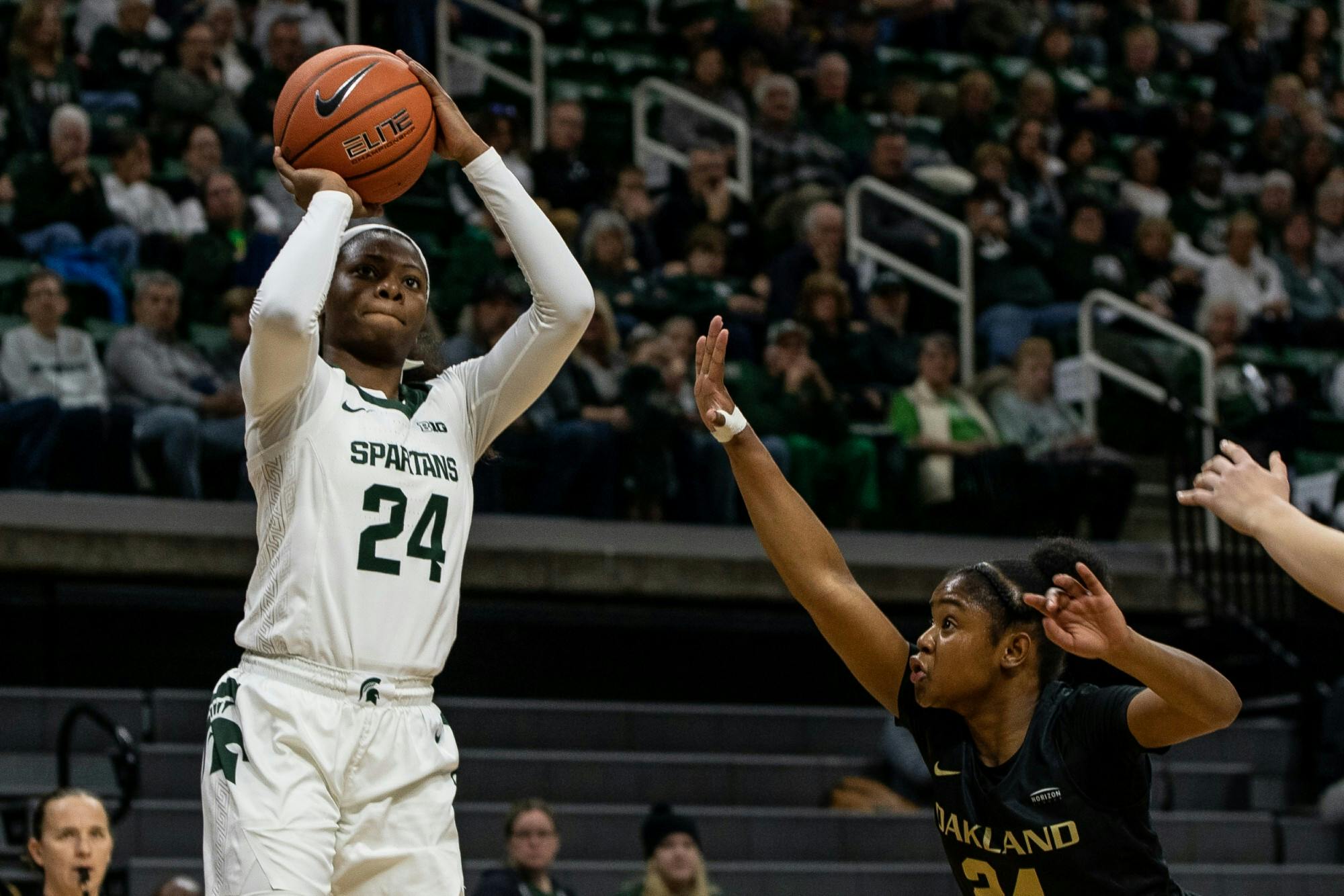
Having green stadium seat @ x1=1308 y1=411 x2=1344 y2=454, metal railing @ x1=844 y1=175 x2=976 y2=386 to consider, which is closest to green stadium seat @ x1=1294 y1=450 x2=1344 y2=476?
green stadium seat @ x1=1308 y1=411 x2=1344 y2=454

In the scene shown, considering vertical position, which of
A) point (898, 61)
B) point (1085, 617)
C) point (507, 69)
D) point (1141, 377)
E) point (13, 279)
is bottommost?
point (1085, 617)

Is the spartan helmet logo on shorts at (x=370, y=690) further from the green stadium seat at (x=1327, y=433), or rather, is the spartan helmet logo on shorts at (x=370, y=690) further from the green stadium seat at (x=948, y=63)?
the green stadium seat at (x=948, y=63)

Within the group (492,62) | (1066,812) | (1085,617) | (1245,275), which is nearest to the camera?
(1085,617)

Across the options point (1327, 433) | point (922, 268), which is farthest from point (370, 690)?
point (1327, 433)

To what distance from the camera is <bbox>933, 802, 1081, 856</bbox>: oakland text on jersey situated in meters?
3.70

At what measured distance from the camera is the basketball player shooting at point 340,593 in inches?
147

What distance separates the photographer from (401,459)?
3975 mm

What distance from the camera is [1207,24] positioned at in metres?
17.1

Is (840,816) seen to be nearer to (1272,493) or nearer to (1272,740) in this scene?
(1272,740)

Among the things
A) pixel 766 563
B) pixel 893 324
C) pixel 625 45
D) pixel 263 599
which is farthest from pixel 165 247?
pixel 263 599

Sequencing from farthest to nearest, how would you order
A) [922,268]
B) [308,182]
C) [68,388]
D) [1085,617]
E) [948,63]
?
[948,63] → [922,268] → [68,388] → [308,182] → [1085,617]

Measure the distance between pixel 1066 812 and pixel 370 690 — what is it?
51.1 inches

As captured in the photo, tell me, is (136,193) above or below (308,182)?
above

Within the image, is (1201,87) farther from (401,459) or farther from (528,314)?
(401,459)
